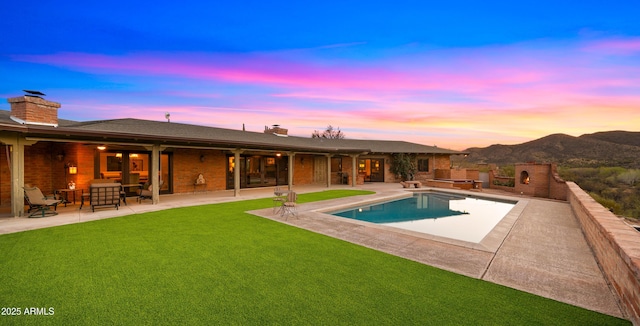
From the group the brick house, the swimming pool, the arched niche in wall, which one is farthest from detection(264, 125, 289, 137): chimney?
the arched niche in wall

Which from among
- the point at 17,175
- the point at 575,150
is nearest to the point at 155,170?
the point at 17,175

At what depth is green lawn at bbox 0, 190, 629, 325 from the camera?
287 cm

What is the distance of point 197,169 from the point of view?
14.4m

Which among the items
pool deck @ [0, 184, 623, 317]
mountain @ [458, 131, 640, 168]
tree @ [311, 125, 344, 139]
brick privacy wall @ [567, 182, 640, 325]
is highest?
tree @ [311, 125, 344, 139]

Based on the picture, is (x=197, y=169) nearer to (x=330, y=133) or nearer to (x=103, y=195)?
(x=103, y=195)

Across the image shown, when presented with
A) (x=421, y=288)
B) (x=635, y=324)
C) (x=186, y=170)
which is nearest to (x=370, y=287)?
(x=421, y=288)

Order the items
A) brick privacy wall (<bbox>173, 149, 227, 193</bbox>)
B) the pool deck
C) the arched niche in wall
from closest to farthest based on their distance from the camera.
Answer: the pool deck, brick privacy wall (<bbox>173, 149, 227, 193</bbox>), the arched niche in wall

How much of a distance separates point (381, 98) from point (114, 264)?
1843 cm

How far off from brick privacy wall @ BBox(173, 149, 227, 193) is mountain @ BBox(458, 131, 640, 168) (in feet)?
120

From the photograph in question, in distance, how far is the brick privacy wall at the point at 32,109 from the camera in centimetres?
979

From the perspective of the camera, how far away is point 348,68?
51.4ft

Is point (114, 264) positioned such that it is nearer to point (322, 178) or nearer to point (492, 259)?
point (492, 259)

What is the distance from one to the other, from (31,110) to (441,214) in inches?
649

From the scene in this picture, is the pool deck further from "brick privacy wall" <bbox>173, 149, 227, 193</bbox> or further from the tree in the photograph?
the tree
